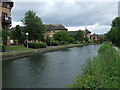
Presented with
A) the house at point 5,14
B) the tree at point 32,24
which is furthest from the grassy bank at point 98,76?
the tree at point 32,24

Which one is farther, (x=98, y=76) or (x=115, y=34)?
(x=115, y=34)

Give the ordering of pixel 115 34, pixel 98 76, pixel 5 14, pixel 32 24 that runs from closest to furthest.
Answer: pixel 98 76
pixel 5 14
pixel 32 24
pixel 115 34

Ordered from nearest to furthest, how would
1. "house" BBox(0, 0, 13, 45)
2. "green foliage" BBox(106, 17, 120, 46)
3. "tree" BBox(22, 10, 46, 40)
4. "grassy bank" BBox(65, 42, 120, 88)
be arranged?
"grassy bank" BBox(65, 42, 120, 88), "house" BBox(0, 0, 13, 45), "green foliage" BBox(106, 17, 120, 46), "tree" BBox(22, 10, 46, 40)

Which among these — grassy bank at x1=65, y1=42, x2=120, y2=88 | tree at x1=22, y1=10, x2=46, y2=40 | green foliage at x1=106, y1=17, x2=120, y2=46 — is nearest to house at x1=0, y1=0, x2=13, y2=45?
tree at x1=22, y1=10, x2=46, y2=40

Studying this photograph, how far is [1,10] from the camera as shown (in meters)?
26.2

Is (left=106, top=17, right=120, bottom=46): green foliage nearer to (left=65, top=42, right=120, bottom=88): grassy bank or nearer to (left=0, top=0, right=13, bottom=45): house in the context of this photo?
(left=65, top=42, right=120, bottom=88): grassy bank

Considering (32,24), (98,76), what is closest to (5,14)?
(32,24)

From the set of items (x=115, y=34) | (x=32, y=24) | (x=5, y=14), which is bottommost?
(x=115, y=34)

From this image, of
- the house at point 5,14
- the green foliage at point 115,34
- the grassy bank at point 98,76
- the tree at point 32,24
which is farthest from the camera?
the tree at point 32,24

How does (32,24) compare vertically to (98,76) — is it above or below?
above

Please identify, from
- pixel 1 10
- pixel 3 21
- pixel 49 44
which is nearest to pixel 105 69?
pixel 3 21

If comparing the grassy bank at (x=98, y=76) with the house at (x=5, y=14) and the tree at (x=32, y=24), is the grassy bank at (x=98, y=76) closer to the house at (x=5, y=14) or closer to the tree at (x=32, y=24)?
the house at (x=5, y=14)

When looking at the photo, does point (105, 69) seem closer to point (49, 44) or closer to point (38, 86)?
point (38, 86)

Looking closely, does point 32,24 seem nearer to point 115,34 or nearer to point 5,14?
point 5,14
